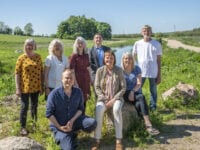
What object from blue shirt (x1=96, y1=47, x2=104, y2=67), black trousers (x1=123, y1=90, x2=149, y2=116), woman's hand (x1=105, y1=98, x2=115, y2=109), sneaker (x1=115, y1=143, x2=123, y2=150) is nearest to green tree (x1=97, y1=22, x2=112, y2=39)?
blue shirt (x1=96, y1=47, x2=104, y2=67)

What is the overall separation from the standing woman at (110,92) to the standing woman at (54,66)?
0.69m

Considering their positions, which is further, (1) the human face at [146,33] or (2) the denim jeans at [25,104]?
(1) the human face at [146,33]

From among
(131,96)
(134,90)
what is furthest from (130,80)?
(131,96)

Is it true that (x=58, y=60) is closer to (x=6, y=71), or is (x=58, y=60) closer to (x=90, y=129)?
(x=90, y=129)

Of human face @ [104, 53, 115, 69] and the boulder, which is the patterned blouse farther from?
the boulder

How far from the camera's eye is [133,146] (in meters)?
6.90

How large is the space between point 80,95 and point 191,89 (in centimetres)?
444

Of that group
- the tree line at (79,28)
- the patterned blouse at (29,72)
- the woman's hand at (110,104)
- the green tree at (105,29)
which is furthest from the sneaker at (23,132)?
the green tree at (105,29)

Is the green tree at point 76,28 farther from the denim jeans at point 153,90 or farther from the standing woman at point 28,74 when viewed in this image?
the standing woman at point 28,74

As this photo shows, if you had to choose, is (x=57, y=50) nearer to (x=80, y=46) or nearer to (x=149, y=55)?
(x=80, y=46)

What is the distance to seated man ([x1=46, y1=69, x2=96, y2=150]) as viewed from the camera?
612cm

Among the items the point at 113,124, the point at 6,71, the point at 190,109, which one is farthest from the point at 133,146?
the point at 6,71

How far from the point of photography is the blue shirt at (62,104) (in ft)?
20.3

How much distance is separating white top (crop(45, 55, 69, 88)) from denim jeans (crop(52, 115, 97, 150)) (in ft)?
3.67
